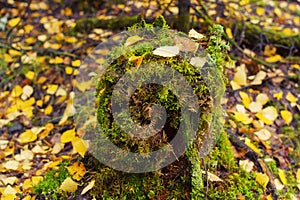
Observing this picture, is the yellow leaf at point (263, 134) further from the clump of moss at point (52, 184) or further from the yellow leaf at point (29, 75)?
the yellow leaf at point (29, 75)

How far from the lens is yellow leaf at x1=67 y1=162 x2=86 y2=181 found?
2.62 metres

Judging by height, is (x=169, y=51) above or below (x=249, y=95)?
above

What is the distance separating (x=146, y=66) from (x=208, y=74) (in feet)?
1.17

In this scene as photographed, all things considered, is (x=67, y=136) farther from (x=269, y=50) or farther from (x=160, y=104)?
(x=269, y=50)

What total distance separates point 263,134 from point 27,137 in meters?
2.02

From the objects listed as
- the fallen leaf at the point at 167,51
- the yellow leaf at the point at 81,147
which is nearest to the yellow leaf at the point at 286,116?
the fallen leaf at the point at 167,51

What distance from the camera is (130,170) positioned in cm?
238

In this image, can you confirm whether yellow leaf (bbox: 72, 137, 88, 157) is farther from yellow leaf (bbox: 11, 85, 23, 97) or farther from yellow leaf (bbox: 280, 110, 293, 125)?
yellow leaf (bbox: 280, 110, 293, 125)

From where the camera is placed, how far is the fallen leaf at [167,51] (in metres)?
2.25

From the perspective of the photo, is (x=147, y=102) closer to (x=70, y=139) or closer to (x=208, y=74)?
(x=208, y=74)

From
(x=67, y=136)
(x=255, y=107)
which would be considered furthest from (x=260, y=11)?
(x=67, y=136)

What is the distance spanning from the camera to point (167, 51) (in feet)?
7.45

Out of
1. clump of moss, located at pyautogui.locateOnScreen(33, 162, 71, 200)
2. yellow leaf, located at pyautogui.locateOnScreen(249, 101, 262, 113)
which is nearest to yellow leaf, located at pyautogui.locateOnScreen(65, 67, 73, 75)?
clump of moss, located at pyautogui.locateOnScreen(33, 162, 71, 200)

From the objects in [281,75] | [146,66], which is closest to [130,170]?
[146,66]
